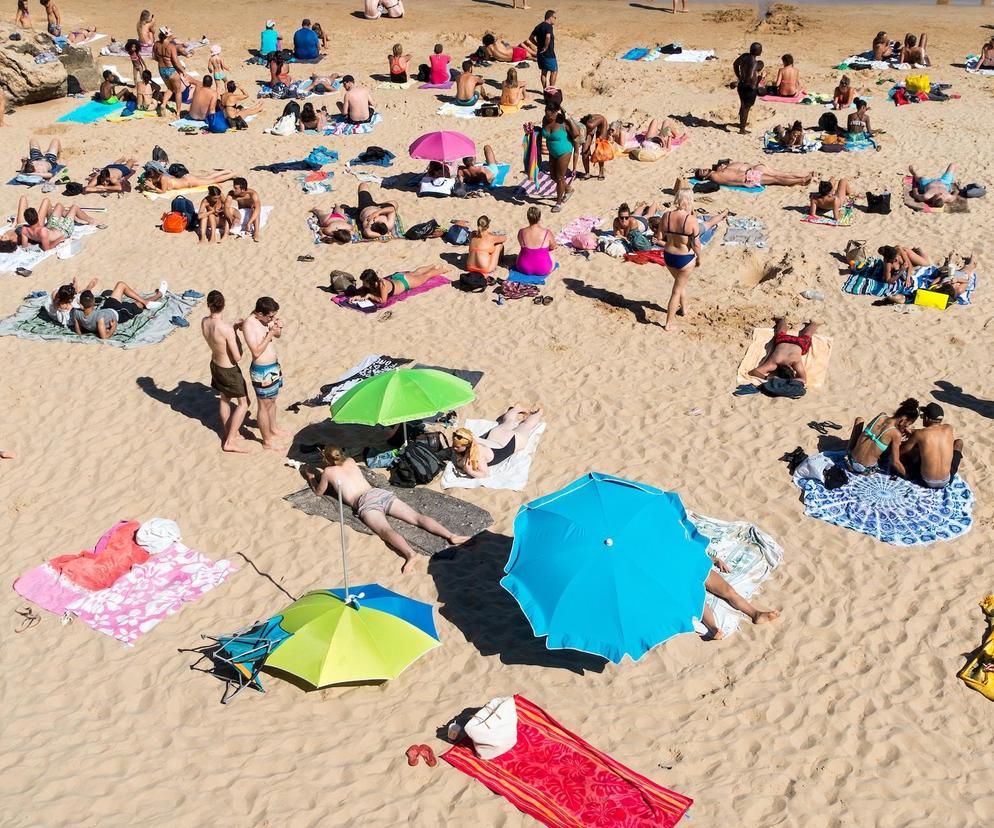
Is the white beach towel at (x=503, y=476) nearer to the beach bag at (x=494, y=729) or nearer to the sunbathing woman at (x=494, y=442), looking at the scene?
the sunbathing woman at (x=494, y=442)

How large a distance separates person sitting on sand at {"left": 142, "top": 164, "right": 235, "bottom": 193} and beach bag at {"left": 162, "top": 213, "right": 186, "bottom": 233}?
1.49 meters

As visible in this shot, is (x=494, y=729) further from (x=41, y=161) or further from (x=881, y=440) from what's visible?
(x=41, y=161)

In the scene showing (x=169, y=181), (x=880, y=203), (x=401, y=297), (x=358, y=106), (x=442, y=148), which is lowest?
(x=401, y=297)

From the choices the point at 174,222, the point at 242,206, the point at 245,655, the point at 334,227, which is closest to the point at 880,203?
the point at 334,227

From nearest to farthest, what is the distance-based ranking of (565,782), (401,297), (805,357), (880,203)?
(565,782)
(805,357)
(401,297)
(880,203)

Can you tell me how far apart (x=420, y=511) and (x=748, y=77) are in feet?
40.7

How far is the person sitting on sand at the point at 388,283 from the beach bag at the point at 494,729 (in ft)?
24.1

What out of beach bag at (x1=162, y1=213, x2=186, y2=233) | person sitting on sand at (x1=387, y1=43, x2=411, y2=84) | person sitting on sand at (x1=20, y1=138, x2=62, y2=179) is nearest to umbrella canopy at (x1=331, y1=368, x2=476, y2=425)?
beach bag at (x1=162, y1=213, x2=186, y2=233)

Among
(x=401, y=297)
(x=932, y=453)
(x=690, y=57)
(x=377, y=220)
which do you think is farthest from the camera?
(x=690, y=57)

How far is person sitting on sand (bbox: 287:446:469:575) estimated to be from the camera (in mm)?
8727

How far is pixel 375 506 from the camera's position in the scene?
895 centimetres

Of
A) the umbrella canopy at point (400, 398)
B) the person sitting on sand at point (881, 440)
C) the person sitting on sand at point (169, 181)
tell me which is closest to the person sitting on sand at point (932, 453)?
the person sitting on sand at point (881, 440)

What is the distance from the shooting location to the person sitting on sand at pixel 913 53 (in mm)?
22234

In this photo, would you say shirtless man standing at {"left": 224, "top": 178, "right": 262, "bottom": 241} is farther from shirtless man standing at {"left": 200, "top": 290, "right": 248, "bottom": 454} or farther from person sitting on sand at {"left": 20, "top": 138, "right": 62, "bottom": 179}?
shirtless man standing at {"left": 200, "top": 290, "right": 248, "bottom": 454}
